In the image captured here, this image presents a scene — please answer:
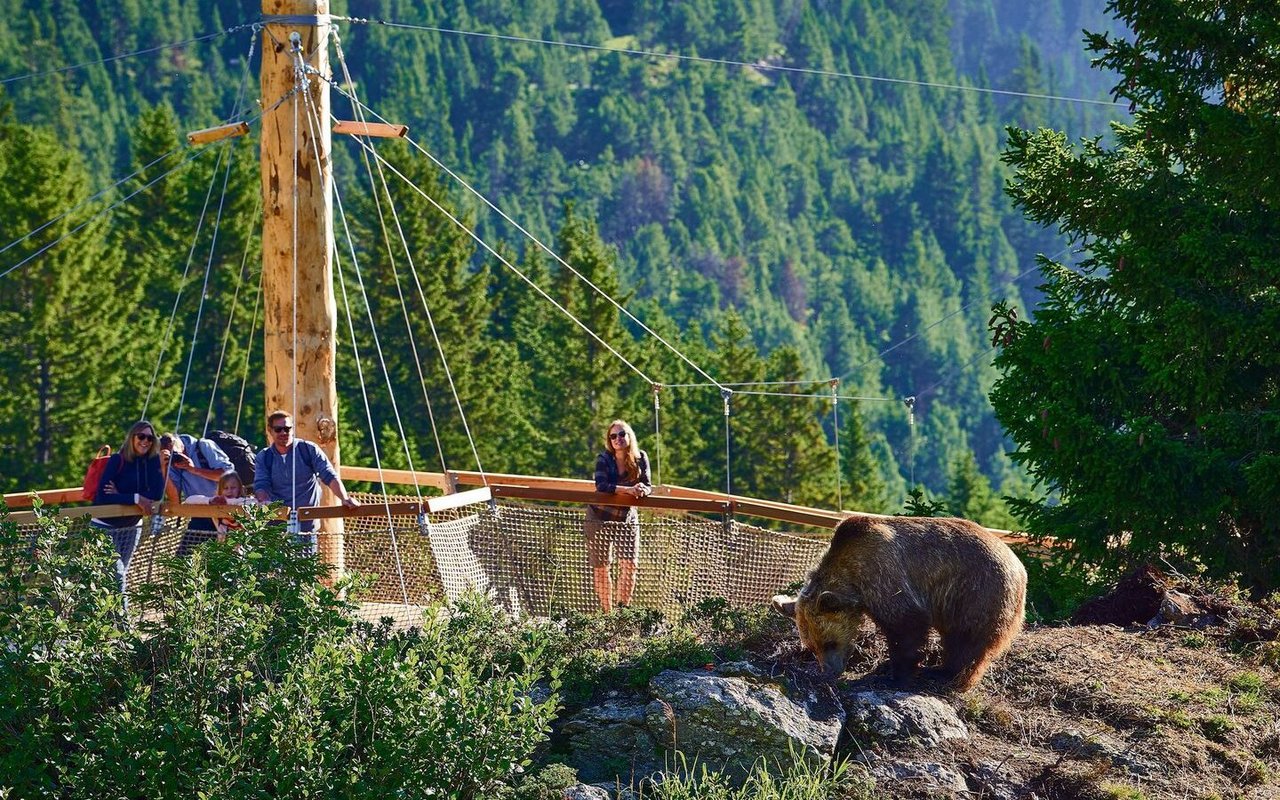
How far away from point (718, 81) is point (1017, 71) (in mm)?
36745

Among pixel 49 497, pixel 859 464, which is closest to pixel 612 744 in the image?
pixel 49 497

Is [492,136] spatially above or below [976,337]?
above

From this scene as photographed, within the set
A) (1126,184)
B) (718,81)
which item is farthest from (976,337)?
(1126,184)

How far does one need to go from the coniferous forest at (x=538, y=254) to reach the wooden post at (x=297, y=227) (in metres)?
0.42

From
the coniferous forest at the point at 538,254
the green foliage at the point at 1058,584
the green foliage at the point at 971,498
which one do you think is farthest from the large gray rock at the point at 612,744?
the green foliage at the point at 971,498

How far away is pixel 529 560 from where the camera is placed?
424 inches

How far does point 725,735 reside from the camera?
27.3 feet

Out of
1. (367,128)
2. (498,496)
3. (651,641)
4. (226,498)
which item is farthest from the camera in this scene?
(498,496)

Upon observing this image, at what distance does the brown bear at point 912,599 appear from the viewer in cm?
901

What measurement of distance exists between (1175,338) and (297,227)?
608cm

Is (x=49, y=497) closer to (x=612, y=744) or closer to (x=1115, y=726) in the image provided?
(x=612, y=744)

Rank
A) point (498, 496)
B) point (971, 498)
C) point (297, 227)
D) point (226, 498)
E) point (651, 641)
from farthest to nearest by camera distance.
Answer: point (971, 498)
point (498, 496)
point (297, 227)
point (226, 498)
point (651, 641)

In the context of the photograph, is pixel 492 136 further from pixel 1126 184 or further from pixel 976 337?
pixel 1126 184

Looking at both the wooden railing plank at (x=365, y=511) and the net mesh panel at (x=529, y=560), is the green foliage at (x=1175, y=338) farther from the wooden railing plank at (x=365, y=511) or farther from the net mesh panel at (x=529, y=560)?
the wooden railing plank at (x=365, y=511)
